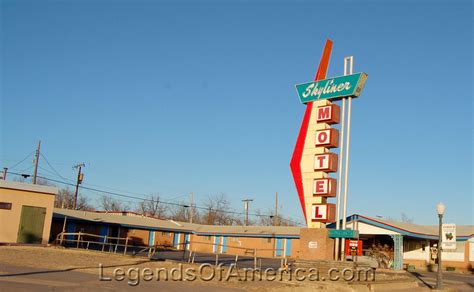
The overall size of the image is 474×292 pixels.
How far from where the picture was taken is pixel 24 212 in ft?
98.0

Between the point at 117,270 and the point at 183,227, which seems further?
the point at 183,227

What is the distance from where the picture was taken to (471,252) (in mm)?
37469

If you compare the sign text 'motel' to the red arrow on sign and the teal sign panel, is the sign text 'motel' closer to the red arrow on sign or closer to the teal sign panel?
the red arrow on sign

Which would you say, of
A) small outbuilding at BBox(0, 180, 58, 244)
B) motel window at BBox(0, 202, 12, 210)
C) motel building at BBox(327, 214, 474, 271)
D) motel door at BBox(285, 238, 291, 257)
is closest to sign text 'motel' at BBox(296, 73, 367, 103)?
motel building at BBox(327, 214, 474, 271)

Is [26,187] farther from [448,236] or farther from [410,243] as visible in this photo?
[410,243]

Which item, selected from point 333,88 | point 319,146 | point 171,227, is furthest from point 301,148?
point 171,227

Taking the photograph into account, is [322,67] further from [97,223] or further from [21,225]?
[97,223]

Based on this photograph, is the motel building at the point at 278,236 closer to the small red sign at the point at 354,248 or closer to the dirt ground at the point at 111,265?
the small red sign at the point at 354,248

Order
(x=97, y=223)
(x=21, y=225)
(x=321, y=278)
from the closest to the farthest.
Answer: (x=321, y=278) → (x=21, y=225) → (x=97, y=223)

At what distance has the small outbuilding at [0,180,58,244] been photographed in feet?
95.1

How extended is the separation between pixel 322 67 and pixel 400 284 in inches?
482

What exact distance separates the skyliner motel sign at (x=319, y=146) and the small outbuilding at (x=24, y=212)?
15798mm

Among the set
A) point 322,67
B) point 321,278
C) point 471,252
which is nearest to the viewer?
point 321,278

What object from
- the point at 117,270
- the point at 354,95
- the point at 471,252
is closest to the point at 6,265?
the point at 117,270
